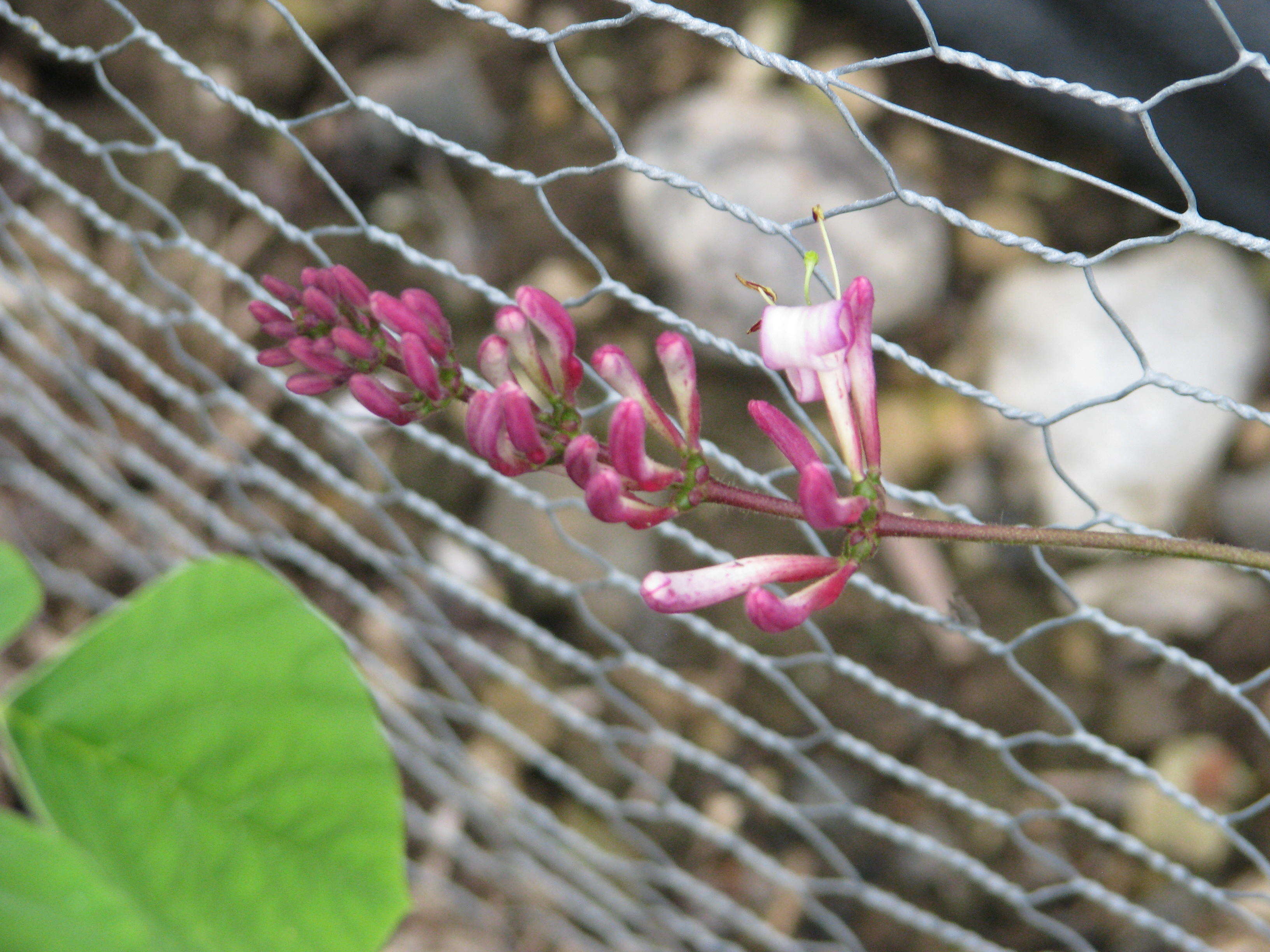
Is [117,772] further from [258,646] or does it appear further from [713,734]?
[713,734]

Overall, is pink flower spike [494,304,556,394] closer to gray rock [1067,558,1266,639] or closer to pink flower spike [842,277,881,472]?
pink flower spike [842,277,881,472]

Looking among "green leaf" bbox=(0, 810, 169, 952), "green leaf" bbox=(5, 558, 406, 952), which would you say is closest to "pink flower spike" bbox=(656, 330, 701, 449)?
"green leaf" bbox=(5, 558, 406, 952)

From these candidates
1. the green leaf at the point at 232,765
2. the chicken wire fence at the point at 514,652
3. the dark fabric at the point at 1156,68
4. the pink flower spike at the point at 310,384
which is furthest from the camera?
the chicken wire fence at the point at 514,652

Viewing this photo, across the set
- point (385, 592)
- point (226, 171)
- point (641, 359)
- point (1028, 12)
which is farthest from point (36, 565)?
point (1028, 12)

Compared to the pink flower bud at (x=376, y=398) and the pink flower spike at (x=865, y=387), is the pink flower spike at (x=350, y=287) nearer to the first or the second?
the pink flower bud at (x=376, y=398)

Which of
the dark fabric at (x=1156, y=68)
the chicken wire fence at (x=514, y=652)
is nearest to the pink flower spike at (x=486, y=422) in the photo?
the chicken wire fence at (x=514, y=652)

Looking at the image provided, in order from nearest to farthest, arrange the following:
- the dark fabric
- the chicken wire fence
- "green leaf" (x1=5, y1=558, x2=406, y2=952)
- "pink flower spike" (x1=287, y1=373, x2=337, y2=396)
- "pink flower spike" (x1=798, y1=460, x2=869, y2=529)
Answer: "pink flower spike" (x1=798, y1=460, x2=869, y2=529)
"pink flower spike" (x1=287, y1=373, x2=337, y2=396)
"green leaf" (x1=5, y1=558, x2=406, y2=952)
the dark fabric
the chicken wire fence

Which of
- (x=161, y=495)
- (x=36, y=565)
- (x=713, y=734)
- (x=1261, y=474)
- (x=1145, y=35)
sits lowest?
(x=36, y=565)
